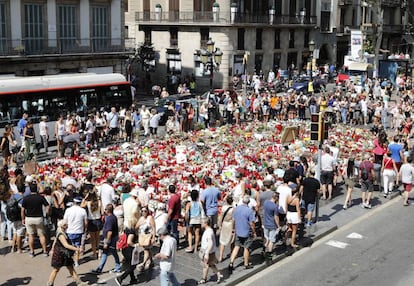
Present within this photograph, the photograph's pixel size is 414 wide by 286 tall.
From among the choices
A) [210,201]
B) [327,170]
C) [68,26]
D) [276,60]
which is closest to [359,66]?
[276,60]

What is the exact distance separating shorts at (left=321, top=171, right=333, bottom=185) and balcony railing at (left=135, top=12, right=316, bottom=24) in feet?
107

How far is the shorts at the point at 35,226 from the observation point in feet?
44.8

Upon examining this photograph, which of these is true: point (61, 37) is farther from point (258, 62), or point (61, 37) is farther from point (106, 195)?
point (106, 195)

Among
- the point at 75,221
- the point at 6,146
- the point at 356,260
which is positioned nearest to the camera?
the point at 75,221

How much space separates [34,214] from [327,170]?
29.2 ft

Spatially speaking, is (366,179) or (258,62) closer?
(366,179)

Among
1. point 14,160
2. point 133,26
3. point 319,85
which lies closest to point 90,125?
point 14,160

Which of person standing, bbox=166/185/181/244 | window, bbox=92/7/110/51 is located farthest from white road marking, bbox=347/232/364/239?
window, bbox=92/7/110/51

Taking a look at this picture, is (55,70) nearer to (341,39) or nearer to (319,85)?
(319,85)

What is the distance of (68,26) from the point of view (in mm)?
36906

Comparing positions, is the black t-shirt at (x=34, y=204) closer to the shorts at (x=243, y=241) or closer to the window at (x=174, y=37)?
the shorts at (x=243, y=241)

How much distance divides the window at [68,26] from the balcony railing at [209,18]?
15.5m

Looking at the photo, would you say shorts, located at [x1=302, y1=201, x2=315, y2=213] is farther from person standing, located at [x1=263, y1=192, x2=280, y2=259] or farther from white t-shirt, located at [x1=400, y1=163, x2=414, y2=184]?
white t-shirt, located at [x1=400, y1=163, x2=414, y2=184]

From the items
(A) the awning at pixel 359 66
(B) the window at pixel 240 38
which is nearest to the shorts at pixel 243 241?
(A) the awning at pixel 359 66
